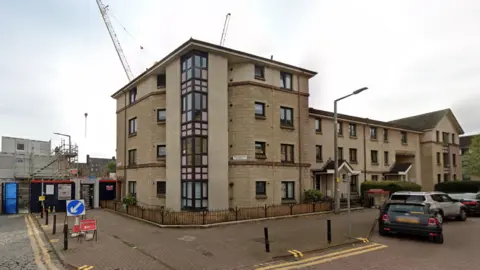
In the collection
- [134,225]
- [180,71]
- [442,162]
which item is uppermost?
[180,71]

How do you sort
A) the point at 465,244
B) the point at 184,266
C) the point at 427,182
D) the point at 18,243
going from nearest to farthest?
the point at 184,266
the point at 465,244
the point at 18,243
the point at 427,182

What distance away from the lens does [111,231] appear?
1445 centimetres

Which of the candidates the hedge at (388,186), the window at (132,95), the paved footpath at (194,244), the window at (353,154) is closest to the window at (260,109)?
the paved footpath at (194,244)

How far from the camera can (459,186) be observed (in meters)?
33.4

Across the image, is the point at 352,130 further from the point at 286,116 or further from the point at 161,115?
the point at 161,115

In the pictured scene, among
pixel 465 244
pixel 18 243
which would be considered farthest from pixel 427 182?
pixel 18 243

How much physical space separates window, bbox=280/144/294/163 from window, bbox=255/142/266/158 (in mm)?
1725

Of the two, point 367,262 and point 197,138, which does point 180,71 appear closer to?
point 197,138

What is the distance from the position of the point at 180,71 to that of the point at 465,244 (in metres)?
17.5

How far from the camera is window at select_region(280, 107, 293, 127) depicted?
73.2ft

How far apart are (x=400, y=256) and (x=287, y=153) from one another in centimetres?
1315

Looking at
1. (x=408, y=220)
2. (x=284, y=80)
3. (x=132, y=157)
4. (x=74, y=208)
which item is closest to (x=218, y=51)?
(x=284, y=80)

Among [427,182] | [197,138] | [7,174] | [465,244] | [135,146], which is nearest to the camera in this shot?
[465,244]

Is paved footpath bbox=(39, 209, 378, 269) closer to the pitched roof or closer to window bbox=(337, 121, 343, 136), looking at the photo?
the pitched roof
